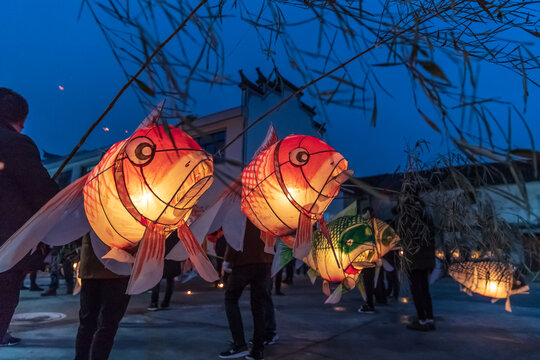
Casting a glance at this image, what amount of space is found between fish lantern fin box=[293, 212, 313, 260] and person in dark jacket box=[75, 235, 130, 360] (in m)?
0.81

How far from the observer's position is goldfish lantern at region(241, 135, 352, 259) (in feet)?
4.56

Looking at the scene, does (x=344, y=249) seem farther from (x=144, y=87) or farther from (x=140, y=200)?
(x=144, y=87)

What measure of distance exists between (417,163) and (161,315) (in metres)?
3.34

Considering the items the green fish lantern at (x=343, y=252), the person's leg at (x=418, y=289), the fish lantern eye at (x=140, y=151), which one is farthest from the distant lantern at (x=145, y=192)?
the person's leg at (x=418, y=289)

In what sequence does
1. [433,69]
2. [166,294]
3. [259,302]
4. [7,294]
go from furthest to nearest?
1. [166,294]
2. [259,302]
3. [7,294]
4. [433,69]

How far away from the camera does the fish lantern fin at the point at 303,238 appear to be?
4.45 feet

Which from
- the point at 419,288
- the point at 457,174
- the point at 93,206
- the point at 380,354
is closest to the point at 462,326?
the point at 419,288

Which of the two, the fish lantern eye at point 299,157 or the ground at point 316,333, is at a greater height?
the fish lantern eye at point 299,157

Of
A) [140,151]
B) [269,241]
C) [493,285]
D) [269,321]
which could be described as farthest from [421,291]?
[140,151]

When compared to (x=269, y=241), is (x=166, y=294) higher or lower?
lower

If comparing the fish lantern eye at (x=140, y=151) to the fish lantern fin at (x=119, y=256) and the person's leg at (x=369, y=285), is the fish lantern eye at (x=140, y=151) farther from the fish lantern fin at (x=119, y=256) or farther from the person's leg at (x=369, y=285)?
the person's leg at (x=369, y=285)

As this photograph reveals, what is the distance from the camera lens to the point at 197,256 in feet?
3.73

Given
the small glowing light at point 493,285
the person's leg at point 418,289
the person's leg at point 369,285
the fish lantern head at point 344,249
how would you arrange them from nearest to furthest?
the fish lantern head at point 344,249 < the small glowing light at point 493,285 < the person's leg at point 418,289 < the person's leg at point 369,285

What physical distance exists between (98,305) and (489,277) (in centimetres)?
278
